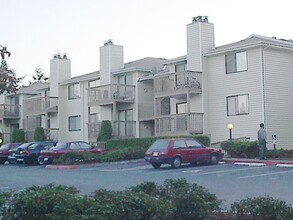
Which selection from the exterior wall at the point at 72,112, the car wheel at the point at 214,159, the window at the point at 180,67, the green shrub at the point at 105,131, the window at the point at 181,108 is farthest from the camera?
the exterior wall at the point at 72,112

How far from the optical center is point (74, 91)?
1896 inches

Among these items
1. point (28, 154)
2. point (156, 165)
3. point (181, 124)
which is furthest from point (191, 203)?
point (28, 154)

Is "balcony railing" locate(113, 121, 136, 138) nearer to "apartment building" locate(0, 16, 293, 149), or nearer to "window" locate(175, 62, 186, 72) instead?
"apartment building" locate(0, 16, 293, 149)

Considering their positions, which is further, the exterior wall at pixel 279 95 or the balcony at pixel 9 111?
the balcony at pixel 9 111

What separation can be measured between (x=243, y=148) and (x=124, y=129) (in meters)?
12.8

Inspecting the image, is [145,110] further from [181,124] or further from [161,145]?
[161,145]

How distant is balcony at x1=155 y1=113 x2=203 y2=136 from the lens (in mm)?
35653

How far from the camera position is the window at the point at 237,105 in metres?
34.5

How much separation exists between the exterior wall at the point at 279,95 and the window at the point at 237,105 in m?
1.37

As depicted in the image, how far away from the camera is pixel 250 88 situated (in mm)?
34094

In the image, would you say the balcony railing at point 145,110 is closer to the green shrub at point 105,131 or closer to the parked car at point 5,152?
the green shrub at point 105,131

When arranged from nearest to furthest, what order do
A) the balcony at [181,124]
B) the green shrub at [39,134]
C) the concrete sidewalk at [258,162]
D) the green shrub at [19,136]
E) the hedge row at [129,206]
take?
the hedge row at [129,206] → the concrete sidewalk at [258,162] → the balcony at [181,124] → the green shrub at [39,134] → the green shrub at [19,136]

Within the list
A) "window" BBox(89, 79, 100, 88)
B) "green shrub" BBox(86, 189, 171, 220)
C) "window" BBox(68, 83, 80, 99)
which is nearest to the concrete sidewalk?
"window" BBox(89, 79, 100, 88)

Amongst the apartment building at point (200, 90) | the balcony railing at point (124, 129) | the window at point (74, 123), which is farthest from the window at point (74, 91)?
the balcony railing at point (124, 129)
